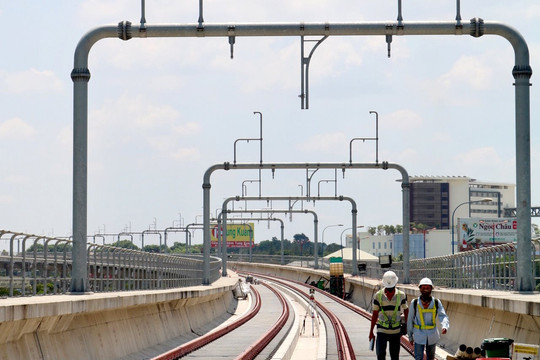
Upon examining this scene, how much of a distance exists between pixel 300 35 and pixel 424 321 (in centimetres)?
928

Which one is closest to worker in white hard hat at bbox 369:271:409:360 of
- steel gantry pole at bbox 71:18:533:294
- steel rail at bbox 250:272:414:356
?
steel rail at bbox 250:272:414:356

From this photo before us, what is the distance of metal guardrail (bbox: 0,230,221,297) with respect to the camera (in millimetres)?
17062

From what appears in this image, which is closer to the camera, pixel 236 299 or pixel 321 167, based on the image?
pixel 321 167

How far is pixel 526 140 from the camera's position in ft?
71.4

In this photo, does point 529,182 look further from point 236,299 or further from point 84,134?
point 236,299

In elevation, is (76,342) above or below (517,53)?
below

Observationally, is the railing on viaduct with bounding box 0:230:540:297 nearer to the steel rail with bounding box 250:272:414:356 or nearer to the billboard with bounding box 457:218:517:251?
the steel rail with bounding box 250:272:414:356

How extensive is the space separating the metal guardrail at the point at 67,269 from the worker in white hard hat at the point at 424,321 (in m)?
6.46

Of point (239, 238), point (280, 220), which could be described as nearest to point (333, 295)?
point (280, 220)

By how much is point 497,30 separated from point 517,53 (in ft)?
2.08

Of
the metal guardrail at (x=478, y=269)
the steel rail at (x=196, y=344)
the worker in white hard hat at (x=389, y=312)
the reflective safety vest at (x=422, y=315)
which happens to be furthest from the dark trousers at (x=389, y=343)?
the steel rail at (x=196, y=344)

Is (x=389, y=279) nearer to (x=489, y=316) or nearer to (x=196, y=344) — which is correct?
(x=489, y=316)

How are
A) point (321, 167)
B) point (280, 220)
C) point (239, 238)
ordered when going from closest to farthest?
1. point (321, 167)
2. point (280, 220)
3. point (239, 238)

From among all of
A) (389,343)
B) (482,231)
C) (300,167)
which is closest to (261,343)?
(389,343)
